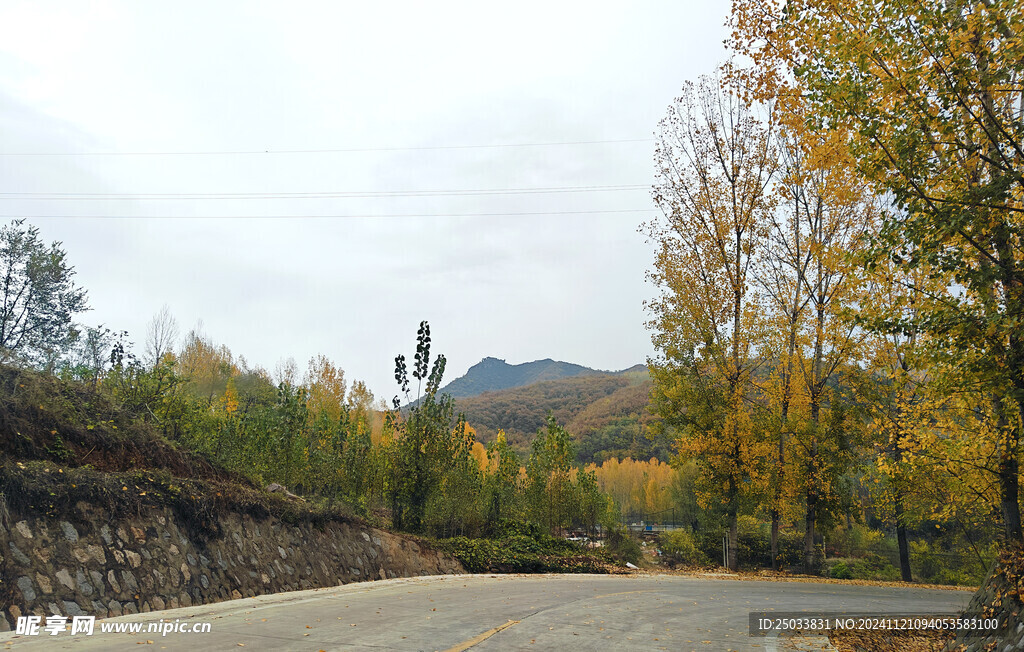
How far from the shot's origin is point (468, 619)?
7.85 m

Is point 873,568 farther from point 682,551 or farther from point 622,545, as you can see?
point 622,545

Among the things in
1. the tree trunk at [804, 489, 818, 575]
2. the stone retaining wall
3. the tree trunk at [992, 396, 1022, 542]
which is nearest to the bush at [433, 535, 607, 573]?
the stone retaining wall

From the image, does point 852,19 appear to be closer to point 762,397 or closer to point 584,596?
point 584,596

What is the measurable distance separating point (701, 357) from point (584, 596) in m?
13.7

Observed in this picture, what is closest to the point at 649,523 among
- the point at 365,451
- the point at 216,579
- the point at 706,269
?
the point at 706,269

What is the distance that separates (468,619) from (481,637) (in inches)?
54.4

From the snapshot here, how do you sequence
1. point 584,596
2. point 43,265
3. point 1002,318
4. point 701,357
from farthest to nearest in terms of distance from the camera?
point 43,265 → point 701,357 → point 584,596 → point 1002,318

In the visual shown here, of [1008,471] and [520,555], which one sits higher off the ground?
[1008,471]

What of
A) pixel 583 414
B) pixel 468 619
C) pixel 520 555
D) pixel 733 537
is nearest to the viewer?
pixel 468 619

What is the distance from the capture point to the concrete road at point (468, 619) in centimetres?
595

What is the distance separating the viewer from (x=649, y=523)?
6538cm

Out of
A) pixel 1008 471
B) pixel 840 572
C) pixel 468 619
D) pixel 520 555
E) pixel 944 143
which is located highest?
pixel 944 143

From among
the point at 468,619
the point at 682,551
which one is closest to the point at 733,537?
the point at 682,551

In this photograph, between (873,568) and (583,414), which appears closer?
(873,568)
